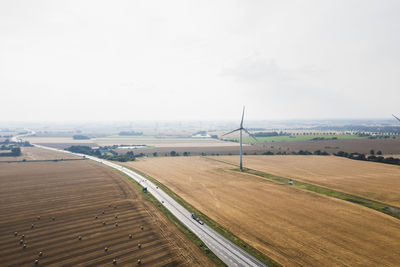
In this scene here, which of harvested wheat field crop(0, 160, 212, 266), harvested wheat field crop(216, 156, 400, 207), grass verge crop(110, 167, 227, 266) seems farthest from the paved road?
harvested wheat field crop(216, 156, 400, 207)

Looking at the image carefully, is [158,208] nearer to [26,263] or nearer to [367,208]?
[26,263]

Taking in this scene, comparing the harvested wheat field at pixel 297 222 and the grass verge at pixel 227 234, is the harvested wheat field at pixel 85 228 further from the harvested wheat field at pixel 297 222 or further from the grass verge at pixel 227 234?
the harvested wheat field at pixel 297 222

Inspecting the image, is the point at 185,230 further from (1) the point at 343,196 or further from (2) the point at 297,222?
(1) the point at 343,196

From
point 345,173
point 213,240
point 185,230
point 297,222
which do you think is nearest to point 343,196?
point 297,222

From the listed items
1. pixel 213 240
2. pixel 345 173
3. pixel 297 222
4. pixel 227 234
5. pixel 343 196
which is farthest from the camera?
pixel 345 173

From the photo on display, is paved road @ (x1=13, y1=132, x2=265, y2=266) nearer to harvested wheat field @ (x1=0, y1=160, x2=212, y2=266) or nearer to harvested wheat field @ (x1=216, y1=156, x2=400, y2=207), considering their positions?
harvested wheat field @ (x1=0, y1=160, x2=212, y2=266)

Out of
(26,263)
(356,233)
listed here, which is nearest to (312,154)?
(356,233)

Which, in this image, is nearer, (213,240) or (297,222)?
(213,240)

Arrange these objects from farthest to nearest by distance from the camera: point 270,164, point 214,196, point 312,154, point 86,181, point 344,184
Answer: point 312,154 → point 270,164 → point 86,181 → point 344,184 → point 214,196
